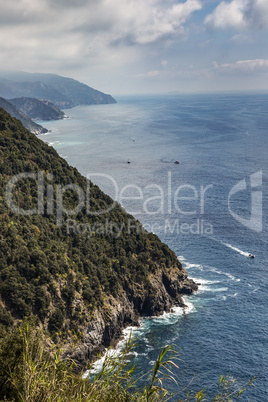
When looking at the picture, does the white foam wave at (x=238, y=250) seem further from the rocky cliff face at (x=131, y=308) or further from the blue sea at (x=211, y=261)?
the rocky cliff face at (x=131, y=308)

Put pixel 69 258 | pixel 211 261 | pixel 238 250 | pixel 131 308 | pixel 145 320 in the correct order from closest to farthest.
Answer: pixel 69 258, pixel 131 308, pixel 145 320, pixel 211 261, pixel 238 250

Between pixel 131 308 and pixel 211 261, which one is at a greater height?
pixel 211 261

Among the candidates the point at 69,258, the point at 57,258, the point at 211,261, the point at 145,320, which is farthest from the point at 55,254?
the point at 211,261

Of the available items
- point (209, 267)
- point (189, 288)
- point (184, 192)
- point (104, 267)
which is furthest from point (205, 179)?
point (104, 267)

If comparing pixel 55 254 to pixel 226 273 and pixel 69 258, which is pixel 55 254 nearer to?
pixel 69 258

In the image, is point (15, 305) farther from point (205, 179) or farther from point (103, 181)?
point (205, 179)

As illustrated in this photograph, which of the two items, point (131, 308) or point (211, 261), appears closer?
point (131, 308)
